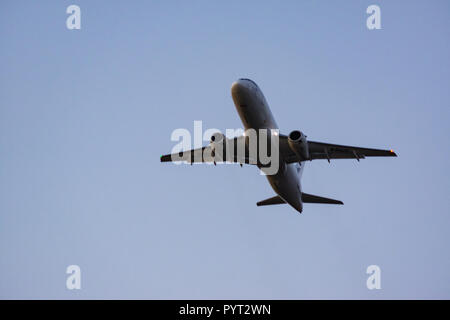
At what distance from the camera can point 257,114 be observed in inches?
1503

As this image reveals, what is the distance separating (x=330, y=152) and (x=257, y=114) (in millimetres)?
7212

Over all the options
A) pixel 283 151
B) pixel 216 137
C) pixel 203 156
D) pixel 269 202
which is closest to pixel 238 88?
pixel 216 137

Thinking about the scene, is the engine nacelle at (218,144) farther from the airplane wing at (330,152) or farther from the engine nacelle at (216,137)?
the airplane wing at (330,152)

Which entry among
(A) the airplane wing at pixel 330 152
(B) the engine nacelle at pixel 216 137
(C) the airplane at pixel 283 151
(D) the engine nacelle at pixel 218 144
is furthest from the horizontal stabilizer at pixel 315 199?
(B) the engine nacelle at pixel 216 137

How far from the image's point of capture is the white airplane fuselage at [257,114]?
37.2 metres

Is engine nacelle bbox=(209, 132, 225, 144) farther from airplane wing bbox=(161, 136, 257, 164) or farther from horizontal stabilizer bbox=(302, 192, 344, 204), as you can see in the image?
horizontal stabilizer bbox=(302, 192, 344, 204)

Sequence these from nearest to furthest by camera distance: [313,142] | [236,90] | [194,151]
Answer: [236,90]
[313,142]
[194,151]

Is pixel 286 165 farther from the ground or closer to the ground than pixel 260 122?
closer to the ground

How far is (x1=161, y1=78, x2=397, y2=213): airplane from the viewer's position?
37.8m

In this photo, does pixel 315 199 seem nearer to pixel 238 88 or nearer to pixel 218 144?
pixel 218 144
